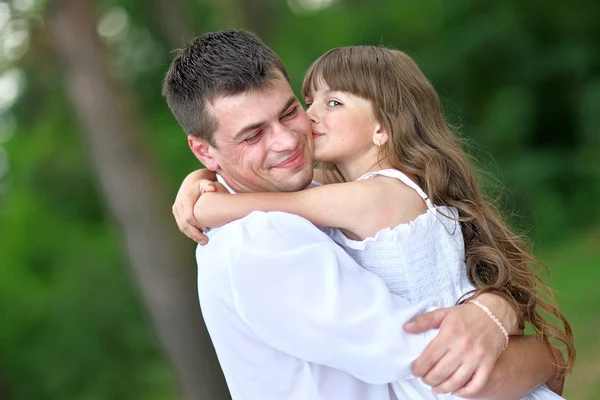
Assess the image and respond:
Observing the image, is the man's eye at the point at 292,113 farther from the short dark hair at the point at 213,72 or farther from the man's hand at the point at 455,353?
the man's hand at the point at 455,353

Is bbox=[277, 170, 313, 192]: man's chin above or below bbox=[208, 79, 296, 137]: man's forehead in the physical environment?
below

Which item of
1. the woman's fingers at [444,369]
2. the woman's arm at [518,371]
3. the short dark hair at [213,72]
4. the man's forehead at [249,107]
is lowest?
the woman's arm at [518,371]

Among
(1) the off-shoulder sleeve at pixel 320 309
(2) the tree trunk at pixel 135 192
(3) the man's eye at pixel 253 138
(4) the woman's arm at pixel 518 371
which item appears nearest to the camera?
(1) the off-shoulder sleeve at pixel 320 309

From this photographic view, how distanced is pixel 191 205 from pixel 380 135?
25.9 inches

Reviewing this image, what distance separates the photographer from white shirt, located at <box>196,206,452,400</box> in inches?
87.3

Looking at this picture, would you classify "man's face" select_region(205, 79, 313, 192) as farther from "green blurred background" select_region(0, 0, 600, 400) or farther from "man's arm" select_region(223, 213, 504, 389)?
"green blurred background" select_region(0, 0, 600, 400)

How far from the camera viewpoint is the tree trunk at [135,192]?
6723 mm

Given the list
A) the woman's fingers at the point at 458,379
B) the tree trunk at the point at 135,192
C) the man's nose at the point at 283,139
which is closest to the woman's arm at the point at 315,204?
the man's nose at the point at 283,139

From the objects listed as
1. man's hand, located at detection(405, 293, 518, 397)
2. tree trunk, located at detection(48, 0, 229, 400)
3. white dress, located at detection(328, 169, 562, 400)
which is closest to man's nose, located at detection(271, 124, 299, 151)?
white dress, located at detection(328, 169, 562, 400)

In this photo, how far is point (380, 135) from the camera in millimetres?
2705

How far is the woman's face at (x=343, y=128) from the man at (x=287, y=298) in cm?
7

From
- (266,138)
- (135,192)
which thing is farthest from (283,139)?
(135,192)

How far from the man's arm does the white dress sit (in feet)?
0.45

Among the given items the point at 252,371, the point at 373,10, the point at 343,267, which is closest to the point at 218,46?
the point at 343,267
